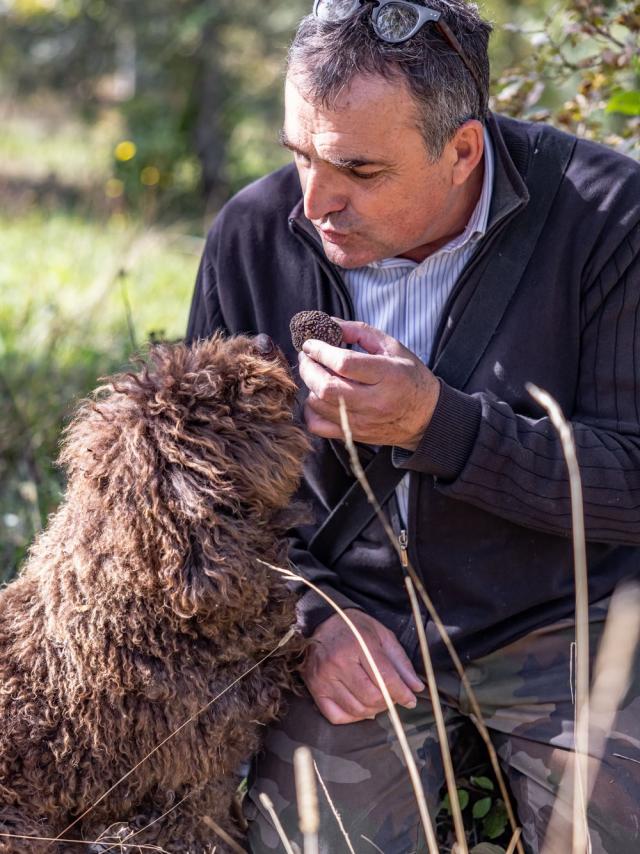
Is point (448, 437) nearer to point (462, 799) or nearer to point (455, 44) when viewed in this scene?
point (455, 44)

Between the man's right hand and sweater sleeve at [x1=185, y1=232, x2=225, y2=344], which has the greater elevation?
sweater sleeve at [x1=185, y1=232, x2=225, y2=344]

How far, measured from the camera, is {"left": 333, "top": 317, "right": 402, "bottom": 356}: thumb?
238 cm

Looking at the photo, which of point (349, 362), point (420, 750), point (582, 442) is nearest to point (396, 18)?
point (349, 362)

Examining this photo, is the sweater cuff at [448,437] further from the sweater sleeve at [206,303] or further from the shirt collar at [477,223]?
the sweater sleeve at [206,303]

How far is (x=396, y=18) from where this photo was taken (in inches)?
99.3

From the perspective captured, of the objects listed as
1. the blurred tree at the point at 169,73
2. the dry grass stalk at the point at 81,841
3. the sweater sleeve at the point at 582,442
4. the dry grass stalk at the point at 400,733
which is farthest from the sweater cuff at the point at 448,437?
the blurred tree at the point at 169,73

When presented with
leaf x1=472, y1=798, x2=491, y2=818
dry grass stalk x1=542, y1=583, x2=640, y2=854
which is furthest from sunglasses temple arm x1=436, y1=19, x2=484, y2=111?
leaf x1=472, y1=798, x2=491, y2=818

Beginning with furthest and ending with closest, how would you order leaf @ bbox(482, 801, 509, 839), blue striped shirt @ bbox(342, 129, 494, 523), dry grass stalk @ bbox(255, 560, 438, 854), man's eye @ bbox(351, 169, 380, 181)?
leaf @ bbox(482, 801, 509, 839), blue striped shirt @ bbox(342, 129, 494, 523), man's eye @ bbox(351, 169, 380, 181), dry grass stalk @ bbox(255, 560, 438, 854)

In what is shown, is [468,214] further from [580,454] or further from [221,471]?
[221,471]

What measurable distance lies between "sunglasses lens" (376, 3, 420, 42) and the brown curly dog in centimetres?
90

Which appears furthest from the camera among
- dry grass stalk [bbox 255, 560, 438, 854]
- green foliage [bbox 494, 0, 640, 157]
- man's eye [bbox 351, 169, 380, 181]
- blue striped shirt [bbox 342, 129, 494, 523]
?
green foliage [bbox 494, 0, 640, 157]

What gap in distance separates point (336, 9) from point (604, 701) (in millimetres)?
1980

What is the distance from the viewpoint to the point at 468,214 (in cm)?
288

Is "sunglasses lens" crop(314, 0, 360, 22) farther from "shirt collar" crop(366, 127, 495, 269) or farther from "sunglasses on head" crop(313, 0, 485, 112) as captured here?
"shirt collar" crop(366, 127, 495, 269)
